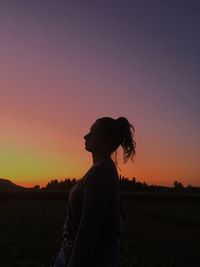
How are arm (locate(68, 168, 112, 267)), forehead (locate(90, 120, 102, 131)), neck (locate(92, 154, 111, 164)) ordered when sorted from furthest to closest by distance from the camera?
forehead (locate(90, 120, 102, 131))
neck (locate(92, 154, 111, 164))
arm (locate(68, 168, 112, 267))

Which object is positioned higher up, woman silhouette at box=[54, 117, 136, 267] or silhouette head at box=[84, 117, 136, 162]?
silhouette head at box=[84, 117, 136, 162]

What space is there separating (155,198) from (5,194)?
28930 mm

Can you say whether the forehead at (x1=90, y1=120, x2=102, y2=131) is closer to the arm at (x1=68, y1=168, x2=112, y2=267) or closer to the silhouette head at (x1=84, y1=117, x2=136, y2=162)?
→ the silhouette head at (x1=84, y1=117, x2=136, y2=162)

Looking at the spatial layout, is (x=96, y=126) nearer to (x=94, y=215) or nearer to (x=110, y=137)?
(x=110, y=137)

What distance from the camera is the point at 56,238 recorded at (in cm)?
1950

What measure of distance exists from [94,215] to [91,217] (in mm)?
26

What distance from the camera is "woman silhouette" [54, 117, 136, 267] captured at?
318cm

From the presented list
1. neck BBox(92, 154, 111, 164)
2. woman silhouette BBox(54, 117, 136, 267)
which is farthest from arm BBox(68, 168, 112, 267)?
neck BBox(92, 154, 111, 164)

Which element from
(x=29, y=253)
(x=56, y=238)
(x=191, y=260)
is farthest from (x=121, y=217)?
(x=56, y=238)

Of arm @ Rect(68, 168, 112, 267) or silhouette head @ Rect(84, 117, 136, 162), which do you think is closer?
arm @ Rect(68, 168, 112, 267)

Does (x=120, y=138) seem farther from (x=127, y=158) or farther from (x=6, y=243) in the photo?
(x=6, y=243)

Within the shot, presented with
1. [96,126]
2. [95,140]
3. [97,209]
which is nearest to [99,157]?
[95,140]

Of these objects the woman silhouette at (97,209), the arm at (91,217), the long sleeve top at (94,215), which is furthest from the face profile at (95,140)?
the arm at (91,217)

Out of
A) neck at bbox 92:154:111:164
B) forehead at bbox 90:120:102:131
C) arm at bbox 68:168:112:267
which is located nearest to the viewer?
arm at bbox 68:168:112:267
